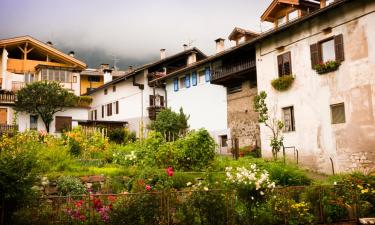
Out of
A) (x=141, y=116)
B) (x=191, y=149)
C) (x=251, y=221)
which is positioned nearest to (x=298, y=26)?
(x=191, y=149)

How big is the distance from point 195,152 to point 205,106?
16.6 m

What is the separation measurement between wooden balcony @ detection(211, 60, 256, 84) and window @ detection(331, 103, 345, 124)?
7100 mm

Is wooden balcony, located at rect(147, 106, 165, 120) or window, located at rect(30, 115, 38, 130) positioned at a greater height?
wooden balcony, located at rect(147, 106, 165, 120)

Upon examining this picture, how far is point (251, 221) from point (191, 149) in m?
6.13

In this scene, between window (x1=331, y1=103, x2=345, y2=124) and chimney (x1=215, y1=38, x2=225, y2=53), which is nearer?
window (x1=331, y1=103, x2=345, y2=124)

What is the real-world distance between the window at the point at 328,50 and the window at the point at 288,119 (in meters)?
3.01

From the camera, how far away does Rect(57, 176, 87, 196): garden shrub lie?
447 inches

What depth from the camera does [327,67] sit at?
63.2 ft

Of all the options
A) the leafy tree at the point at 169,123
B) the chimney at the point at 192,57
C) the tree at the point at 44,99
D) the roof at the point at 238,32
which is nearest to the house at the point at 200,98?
the leafy tree at the point at 169,123

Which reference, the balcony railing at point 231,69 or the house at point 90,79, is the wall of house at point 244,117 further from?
the house at point 90,79

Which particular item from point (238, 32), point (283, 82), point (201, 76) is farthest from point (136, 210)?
point (201, 76)

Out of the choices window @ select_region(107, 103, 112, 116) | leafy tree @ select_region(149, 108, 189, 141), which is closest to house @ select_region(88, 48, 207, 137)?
window @ select_region(107, 103, 112, 116)

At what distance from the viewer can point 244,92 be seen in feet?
89.2

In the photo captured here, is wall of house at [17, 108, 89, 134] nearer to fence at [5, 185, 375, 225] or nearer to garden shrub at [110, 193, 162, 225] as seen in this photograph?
fence at [5, 185, 375, 225]
